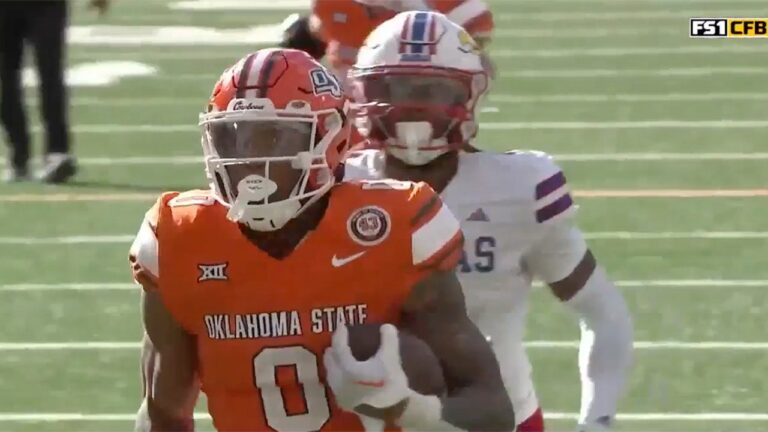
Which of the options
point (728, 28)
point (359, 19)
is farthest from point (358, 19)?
point (728, 28)

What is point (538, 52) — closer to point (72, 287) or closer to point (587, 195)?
point (587, 195)

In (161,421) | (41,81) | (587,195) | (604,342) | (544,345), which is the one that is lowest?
(587,195)

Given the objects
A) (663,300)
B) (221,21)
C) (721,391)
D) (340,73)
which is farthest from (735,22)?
(340,73)

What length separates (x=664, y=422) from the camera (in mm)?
5109

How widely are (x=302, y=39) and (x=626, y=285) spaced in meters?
1.97

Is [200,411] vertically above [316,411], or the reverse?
[316,411]

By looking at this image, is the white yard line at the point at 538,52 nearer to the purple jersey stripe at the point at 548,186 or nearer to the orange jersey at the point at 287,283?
the purple jersey stripe at the point at 548,186

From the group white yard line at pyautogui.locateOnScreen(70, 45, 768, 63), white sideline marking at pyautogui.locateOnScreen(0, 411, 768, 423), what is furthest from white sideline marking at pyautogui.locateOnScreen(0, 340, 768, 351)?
white yard line at pyautogui.locateOnScreen(70, 45, 768, 63)

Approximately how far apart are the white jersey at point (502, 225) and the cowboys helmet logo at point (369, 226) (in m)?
0.67

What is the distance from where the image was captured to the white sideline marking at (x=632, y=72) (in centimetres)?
1167

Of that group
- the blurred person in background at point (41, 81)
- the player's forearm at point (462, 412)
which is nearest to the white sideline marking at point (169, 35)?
the blurred person in background at point (41, 81)

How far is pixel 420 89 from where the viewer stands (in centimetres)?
332

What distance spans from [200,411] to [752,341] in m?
1.80

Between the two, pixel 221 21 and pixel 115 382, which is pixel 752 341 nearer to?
pixel 115 382
